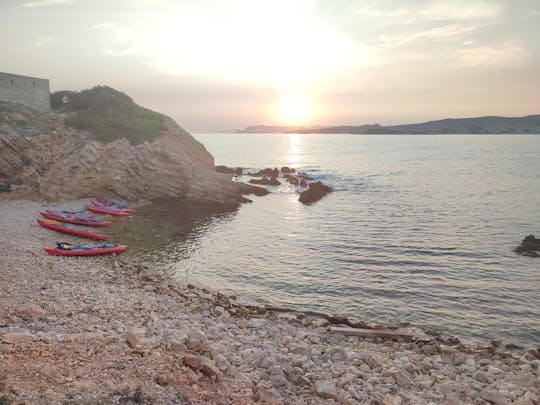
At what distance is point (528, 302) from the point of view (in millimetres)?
18000

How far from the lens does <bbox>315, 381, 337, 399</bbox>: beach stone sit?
952 cm

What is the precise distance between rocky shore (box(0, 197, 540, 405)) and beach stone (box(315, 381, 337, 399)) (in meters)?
0.03

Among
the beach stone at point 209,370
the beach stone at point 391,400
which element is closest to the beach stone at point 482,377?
the beach stone at point 391,400

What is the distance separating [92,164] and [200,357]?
110ft

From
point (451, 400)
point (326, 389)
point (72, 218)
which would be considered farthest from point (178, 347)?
point (72, 218)

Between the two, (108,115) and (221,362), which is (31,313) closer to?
(221,362)

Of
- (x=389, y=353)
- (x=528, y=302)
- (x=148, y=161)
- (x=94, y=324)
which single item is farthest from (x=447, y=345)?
(x=148, y=161)

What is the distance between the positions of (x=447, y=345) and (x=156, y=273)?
1484 cm

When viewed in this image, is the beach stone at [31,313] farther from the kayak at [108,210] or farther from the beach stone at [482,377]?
the kayak at [108,210]

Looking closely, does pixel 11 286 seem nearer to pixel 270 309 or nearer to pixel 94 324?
pixel 94 324

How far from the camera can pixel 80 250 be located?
21953 mm

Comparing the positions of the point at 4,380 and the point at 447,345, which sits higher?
the point at 4,380

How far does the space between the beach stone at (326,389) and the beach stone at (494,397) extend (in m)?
4.06

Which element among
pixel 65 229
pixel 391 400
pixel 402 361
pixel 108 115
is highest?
pixel 108 115
